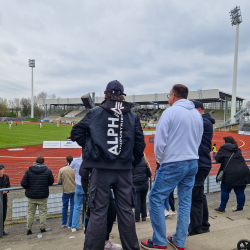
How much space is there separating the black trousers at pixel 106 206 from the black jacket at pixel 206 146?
45.4 inches

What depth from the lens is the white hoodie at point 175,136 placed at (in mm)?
2225

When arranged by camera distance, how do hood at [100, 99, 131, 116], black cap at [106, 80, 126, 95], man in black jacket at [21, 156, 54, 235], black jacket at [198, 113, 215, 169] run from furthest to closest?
man in black jacket at [21, 156, 54, 235] < black jacket at [198, 113, 215, 169] < black cap at [106, 80, 126, 95] < hood at [100, 99, 131, 116]

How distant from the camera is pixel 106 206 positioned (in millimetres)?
2107

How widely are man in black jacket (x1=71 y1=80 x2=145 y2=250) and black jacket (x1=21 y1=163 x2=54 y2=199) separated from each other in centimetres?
292

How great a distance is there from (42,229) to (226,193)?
13.2ft

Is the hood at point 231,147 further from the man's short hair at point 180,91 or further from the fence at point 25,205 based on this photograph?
the man's short hair at point 180,91

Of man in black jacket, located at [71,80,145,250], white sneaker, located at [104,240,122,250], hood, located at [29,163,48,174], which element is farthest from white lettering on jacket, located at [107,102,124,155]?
hood, located at [29,163,48,174]

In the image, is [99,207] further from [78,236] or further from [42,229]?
[42,229]

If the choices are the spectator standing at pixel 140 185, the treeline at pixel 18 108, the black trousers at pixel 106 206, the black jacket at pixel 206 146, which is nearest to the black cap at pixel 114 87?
the black trousers at pixel 106 206

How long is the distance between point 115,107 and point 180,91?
88 centimetres

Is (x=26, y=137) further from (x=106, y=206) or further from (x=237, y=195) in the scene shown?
(x=106, y=206)

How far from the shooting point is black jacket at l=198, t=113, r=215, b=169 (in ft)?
9.07

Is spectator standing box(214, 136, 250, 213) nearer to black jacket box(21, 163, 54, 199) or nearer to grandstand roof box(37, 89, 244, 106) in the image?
black jacket box(21, 163, 54, 199)

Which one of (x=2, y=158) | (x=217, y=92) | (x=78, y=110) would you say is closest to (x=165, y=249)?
(x=2, y=158)
